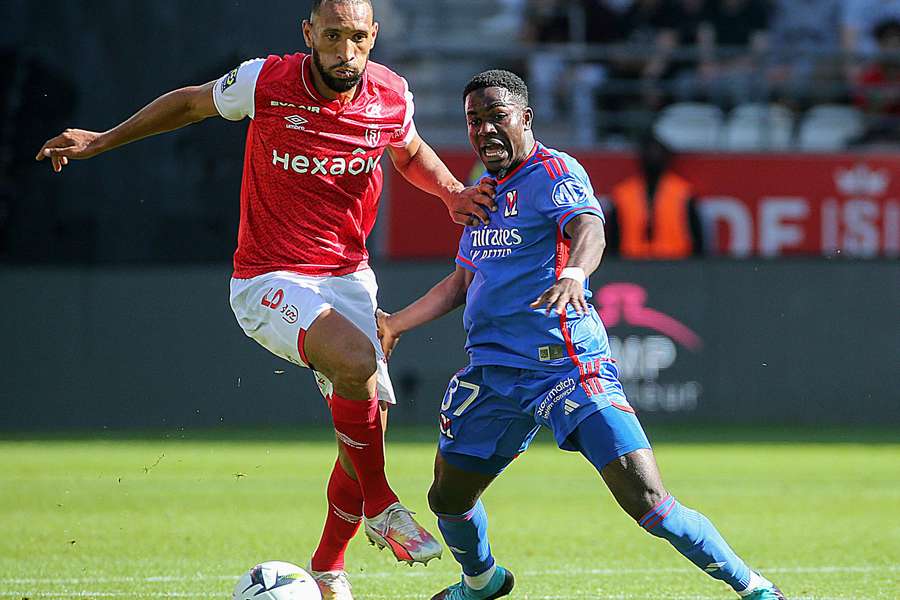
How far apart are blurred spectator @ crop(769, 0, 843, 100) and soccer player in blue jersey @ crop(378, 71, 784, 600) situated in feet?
41.4

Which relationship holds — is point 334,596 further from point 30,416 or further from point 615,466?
point 30,416

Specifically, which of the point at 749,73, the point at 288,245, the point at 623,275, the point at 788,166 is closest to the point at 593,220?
the point at 288,245

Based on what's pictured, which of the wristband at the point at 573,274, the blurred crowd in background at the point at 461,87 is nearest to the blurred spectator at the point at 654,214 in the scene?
the blurred crowd in background at the point at 461,87

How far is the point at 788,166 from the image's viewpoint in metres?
16.3

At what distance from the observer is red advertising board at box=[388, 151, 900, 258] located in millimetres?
16234

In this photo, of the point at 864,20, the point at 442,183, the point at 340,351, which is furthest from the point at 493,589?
the point at 864,20

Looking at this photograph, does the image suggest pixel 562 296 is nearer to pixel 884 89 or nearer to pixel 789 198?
pixel 789 198

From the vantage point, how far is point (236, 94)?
19.6 feet

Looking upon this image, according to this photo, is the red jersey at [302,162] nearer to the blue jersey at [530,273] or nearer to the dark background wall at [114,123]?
the blue jersey at [530,273]

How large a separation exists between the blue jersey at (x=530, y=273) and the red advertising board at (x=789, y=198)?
34.8 ft

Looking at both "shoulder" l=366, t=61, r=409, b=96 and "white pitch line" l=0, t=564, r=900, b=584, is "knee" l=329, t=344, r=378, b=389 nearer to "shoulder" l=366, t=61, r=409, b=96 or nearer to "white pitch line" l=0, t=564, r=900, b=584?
A: "shoulder" l=366, t=61, r=409, b=96

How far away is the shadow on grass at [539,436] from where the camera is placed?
14.0 meters

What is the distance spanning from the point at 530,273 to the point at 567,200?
328 millimetres

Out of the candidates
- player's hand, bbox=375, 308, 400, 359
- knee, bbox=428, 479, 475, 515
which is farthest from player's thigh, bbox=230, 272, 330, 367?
knee, bbox=428, 479, 475, 515
